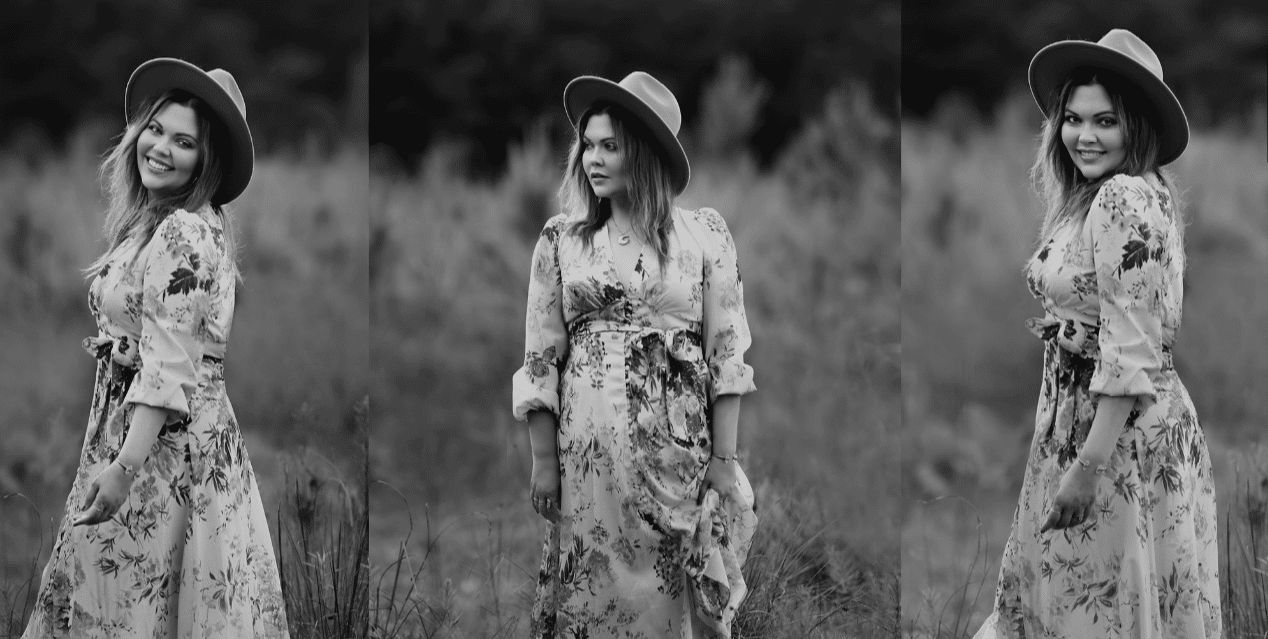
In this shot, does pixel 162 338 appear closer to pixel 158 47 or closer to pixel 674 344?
pixel 674 344

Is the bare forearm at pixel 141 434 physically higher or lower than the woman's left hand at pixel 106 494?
higher

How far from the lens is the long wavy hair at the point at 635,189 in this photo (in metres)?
3.77

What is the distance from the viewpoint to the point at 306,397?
4961mm

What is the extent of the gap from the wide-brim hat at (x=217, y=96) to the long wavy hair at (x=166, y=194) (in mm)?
25

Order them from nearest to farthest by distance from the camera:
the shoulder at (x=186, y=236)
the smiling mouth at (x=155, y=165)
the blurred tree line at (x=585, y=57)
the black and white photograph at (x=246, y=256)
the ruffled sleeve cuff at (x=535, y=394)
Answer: the shoulder at (x=186, y=236) < the smiling mouth at (x=155, y=165) < the ruffled sleeve cuff at (x=535, y=394) < the black and white photograph at (x=246, y=256) < the blurred tree line at (x=585, y=57)

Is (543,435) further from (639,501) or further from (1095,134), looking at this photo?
(1095,134)

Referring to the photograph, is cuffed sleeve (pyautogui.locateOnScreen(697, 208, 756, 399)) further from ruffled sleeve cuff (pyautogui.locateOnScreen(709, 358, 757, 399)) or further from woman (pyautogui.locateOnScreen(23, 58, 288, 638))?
woman (pyautogui.locateOnScreen(23, 58, 288, 638))

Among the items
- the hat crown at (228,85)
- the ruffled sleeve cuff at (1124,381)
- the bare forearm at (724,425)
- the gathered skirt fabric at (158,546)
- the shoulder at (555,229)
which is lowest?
the gathered skirt fabric at (158,546)

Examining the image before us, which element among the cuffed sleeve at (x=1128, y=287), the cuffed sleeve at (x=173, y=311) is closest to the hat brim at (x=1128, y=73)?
the cuffed sleeve at (x=1128, y=287)

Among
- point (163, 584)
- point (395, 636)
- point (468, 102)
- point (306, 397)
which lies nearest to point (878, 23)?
point (468, 102)

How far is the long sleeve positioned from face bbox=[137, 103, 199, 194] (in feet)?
3.30

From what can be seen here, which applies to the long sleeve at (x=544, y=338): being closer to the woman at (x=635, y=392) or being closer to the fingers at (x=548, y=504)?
the woman at (x=635, y=392)

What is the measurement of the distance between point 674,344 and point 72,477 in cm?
240

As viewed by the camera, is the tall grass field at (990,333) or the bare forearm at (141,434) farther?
the tall grass field at (990,333)
